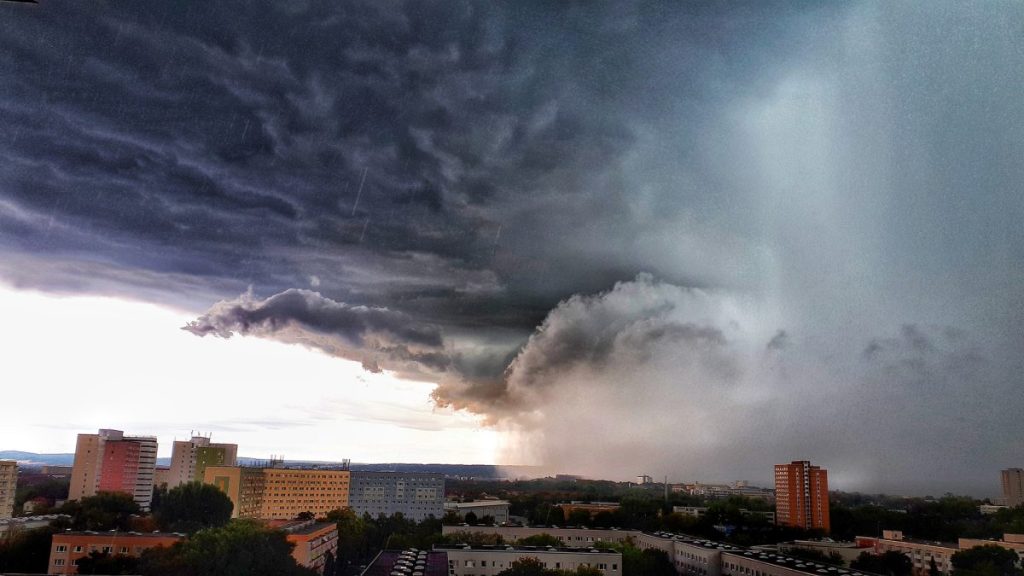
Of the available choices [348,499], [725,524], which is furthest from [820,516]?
[348,499]

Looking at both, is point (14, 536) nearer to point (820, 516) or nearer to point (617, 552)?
point (617, 552)

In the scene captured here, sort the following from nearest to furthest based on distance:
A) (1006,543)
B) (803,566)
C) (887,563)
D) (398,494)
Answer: (803,566) → (887,563) → (1006,543) → (398,494)

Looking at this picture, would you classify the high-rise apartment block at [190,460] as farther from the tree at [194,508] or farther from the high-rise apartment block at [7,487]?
the tree at [194,508]

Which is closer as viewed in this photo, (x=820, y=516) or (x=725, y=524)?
→ (x=725, y=524)

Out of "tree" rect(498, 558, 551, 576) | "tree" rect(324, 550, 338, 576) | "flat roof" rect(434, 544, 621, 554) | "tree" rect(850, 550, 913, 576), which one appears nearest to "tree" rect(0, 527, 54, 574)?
"tree" rect(324, 550, 338, 576)

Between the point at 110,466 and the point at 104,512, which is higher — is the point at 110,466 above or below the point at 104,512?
above

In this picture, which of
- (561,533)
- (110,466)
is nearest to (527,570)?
(561,533)

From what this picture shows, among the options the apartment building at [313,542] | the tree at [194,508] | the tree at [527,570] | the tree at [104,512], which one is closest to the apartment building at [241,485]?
the tree at [104,512]

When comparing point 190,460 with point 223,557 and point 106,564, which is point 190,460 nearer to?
point 106,564

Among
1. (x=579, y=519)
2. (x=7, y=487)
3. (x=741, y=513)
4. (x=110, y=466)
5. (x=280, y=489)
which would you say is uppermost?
(x=110, y=466)
